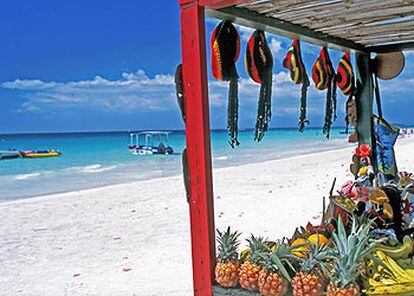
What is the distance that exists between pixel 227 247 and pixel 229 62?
0.92 metres

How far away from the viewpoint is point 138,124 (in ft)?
184

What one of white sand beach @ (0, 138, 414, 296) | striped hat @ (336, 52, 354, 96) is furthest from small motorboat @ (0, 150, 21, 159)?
striped hat @ (336, 52, 354, 96)

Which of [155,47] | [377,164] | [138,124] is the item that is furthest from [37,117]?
[377,164]

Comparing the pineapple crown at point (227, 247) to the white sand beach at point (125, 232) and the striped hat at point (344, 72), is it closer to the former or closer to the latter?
the white sand beach at point (125, 232)

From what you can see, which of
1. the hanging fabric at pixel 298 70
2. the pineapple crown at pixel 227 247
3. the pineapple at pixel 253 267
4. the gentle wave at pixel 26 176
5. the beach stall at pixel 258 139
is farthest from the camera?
the gentle wave at pixel 26 176

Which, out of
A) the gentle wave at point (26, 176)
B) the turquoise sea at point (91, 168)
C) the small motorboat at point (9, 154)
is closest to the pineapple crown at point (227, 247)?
the turquoise sea at point (91, 168)

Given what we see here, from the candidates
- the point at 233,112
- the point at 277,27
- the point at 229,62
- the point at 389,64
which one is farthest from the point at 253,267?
the point at 389,64

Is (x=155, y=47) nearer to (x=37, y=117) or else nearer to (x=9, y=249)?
(x=37, y=117)

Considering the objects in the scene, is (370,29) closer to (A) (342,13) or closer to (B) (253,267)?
(A) (342,13)

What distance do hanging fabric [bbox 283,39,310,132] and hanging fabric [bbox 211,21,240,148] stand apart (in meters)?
0.79

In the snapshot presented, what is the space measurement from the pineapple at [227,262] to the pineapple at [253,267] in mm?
38

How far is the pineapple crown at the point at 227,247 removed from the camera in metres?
2.21

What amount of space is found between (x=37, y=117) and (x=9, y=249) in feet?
163

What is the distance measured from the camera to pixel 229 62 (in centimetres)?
248
